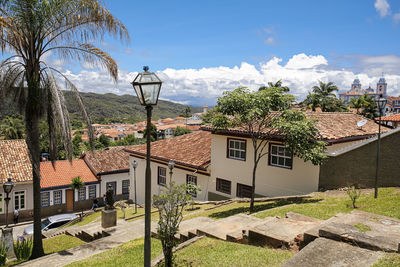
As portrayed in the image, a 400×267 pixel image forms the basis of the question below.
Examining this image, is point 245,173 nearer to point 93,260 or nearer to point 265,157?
point 265,157

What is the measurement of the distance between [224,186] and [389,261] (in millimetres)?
12151

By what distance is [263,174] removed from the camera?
1466 cm

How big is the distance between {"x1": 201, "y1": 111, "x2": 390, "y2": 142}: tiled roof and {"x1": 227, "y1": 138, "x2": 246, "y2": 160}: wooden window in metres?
0.69

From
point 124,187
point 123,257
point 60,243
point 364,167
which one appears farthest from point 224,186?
point 124,187

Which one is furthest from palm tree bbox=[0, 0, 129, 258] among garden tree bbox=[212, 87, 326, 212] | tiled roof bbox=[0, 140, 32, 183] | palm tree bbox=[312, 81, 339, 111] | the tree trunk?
palm tree bbox=[312, 81, 339, 111]

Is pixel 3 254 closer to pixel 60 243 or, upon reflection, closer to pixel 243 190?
pixel 60 243

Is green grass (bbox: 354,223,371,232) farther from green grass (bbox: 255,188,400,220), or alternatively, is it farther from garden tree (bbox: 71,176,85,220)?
garden tree (bbox: 71,176,85,220)

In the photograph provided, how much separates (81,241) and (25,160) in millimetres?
16767

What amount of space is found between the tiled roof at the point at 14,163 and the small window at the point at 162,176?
1152 cm

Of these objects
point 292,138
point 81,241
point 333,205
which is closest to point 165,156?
point 81,241

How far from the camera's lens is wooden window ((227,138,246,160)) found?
15320 millimetres

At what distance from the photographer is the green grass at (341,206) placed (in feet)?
28.1

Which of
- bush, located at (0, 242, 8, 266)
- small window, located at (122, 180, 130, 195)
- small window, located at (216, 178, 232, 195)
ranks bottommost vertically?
small window, located at (122, 180, 130, 195)

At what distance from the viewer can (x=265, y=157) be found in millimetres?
14492
